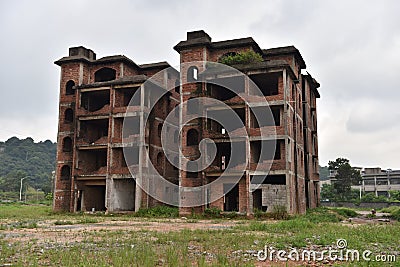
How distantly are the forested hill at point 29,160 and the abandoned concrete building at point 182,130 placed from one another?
5231 centimetres

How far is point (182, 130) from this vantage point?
28672 mm

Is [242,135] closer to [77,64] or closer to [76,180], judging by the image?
[76,180]

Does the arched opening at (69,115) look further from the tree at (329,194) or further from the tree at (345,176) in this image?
the tree at (329,194)

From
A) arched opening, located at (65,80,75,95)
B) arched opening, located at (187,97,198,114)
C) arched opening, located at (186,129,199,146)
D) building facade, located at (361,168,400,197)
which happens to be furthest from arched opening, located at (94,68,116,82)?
building facade, located at (361,168,400,197)

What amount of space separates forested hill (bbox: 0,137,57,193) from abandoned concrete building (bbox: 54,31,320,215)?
52.3m

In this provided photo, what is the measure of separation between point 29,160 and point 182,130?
260 ft

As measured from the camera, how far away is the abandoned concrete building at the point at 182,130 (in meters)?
26.5

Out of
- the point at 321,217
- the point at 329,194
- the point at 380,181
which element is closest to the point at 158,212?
the point at 321,217

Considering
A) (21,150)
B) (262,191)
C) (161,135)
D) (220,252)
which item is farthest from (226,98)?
(21,150)

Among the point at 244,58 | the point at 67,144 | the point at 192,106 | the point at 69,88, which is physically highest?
the point at 244,58

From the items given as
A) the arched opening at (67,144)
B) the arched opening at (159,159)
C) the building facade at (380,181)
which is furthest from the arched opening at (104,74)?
the building facade at (380,181)

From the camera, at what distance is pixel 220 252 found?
1046cm

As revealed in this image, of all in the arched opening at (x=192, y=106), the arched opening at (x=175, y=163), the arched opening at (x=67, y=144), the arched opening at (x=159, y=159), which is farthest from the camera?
the arched opening at (x=175, y=163)

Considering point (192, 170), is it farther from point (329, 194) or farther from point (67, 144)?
point (329, 194)
